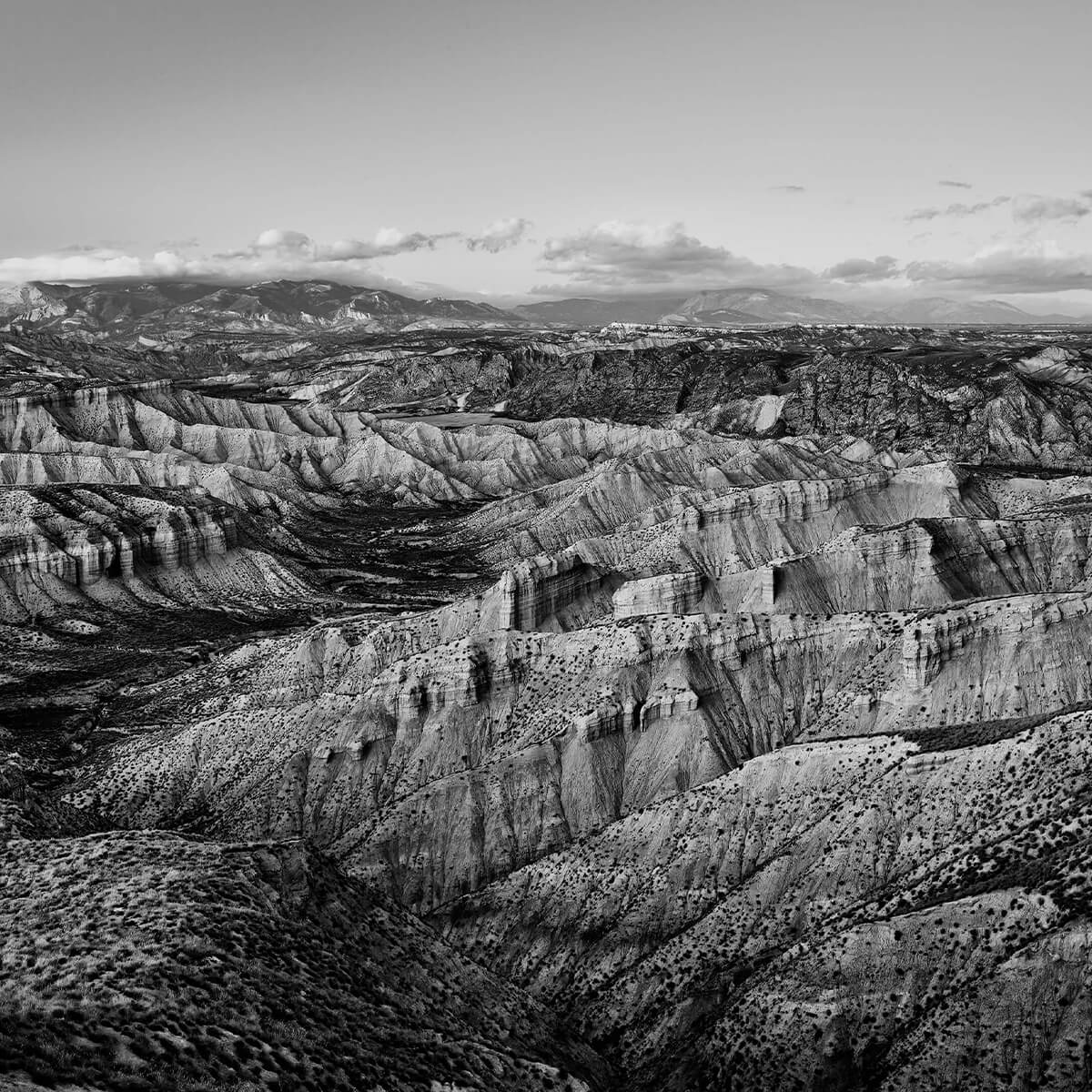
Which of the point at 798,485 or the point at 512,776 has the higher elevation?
the point at 798,485

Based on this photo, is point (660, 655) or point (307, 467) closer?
point (660, 655)

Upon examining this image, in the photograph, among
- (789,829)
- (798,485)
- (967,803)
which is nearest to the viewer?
(967,803)

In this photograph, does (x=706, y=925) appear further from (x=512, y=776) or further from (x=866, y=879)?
(x=512, y=776)

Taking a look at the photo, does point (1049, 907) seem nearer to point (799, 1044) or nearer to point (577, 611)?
point (799, 1044)

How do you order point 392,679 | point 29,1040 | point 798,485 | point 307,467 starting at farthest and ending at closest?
point 307,467, point 798,485, point 392,679, point 29,1040

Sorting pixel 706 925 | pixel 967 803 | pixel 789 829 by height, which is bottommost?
pixel 706 925

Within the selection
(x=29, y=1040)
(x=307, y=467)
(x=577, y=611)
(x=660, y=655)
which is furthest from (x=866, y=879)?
(x=307, y=467)
